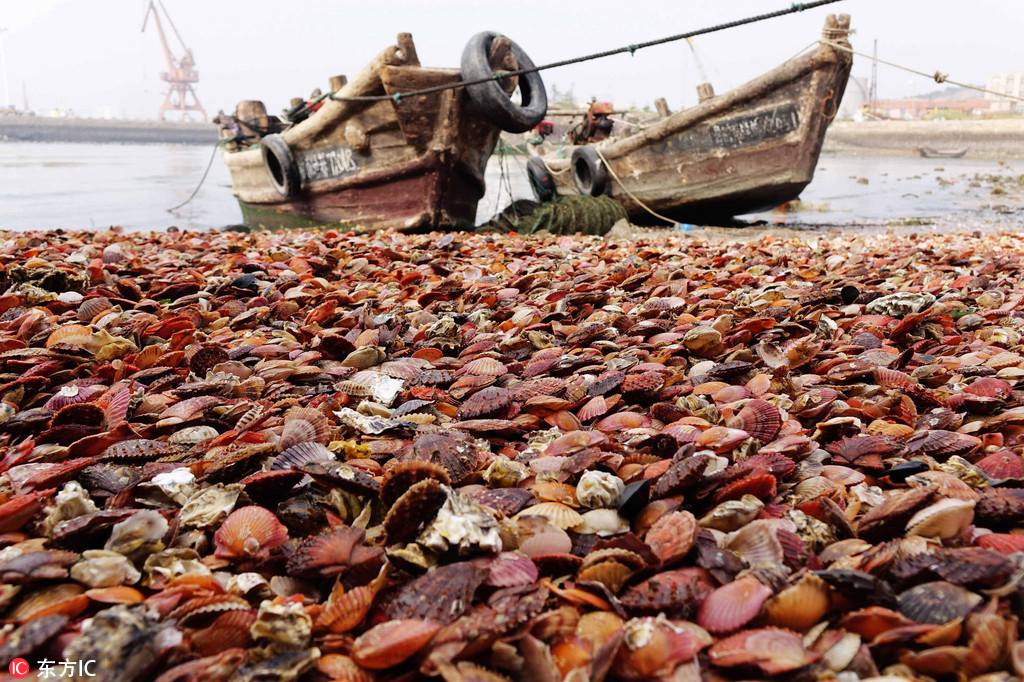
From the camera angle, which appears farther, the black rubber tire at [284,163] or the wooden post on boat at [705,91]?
the wooden post on boat at [705,91]

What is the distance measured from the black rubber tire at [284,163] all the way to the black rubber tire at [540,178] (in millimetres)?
5556

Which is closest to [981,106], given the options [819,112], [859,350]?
[819,112]

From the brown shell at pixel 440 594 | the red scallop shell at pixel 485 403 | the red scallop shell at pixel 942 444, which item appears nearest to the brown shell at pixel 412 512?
the brown shell at pixel 440 594

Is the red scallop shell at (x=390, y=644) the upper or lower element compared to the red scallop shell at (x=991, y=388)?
lower

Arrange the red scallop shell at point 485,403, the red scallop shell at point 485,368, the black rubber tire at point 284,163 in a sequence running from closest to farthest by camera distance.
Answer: the red scallop shell at point 485,403 → the red scallop shell at point 485,368 → the black rubber tire at point 284,163

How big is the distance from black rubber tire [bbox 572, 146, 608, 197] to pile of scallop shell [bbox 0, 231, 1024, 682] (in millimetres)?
10345

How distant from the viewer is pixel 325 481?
5.37ft

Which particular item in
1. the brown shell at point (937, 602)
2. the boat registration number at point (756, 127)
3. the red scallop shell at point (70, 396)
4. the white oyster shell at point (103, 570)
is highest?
the boat registration number at point (756, 127)

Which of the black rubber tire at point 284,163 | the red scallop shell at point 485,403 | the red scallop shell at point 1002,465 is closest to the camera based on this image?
the red scallop shell at point 1002,465

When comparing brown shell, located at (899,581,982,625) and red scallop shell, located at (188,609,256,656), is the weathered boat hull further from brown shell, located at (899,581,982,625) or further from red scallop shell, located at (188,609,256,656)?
brown shell, located at (899,581,982,625)

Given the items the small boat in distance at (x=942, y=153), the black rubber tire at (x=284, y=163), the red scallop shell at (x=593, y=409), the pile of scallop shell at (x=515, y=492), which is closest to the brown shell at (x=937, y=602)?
the pile of scallop shell at (x=515, y=492)

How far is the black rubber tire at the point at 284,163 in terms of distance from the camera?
10.6 metres

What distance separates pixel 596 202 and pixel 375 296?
332 inches

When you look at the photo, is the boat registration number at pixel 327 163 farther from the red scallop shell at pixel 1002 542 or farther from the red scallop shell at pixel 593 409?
the red scallop shell at pixel 1002 542
